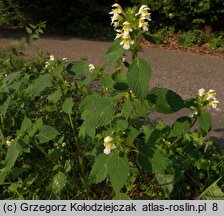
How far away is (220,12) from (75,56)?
3.65m

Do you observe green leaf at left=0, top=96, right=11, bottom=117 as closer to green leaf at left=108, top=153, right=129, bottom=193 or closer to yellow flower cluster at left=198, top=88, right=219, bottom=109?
green leaf at left=108, top=153, right=129, bottom=193

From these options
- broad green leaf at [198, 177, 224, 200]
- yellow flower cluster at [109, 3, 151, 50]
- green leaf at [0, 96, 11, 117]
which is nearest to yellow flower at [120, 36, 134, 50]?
yellow flower cluster at [109, 3, 151, 50]

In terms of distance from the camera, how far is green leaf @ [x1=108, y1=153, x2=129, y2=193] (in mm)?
1915

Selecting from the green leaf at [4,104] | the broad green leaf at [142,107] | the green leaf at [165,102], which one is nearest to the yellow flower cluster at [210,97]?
the green leaf at [165,102]

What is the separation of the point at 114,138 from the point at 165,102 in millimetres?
336

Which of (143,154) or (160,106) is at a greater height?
(160,106)

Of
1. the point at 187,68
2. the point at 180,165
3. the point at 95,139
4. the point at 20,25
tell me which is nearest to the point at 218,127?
the point at 180,165

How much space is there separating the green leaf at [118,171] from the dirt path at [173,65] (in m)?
2.42

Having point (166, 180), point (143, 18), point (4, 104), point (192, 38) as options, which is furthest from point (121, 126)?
point (192, 38)

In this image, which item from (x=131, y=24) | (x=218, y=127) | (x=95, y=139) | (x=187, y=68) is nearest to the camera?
(x=131, y=24)

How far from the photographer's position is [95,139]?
272 cm

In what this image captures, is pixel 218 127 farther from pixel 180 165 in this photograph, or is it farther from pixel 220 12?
pixel 220 12

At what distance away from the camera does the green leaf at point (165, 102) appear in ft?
6.97

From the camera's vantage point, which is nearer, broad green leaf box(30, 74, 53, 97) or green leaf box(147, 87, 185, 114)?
green leaf box(147, 87, 185, 114)
